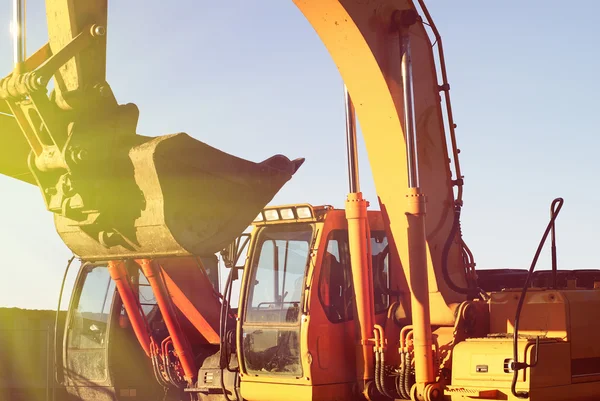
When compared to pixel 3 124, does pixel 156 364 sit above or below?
below

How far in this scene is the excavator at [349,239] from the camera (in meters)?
5.66

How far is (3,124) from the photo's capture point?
20.8 feet

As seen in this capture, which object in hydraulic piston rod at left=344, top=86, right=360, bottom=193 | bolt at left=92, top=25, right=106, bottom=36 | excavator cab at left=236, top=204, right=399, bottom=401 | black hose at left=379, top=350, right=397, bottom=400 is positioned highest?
bolt at left=92, top=25, right=106, bottom=36

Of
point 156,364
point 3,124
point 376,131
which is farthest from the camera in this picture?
point 156,364

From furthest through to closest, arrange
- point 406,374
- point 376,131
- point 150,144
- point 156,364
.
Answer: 1. point 156,364
2. point 376,131
3. point 406,374
4. point 150,144

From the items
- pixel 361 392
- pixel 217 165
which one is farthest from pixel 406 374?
pixel 217 165

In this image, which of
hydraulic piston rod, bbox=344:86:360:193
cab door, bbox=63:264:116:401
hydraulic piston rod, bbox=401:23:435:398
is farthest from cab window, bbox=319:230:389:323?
cab door, bbox=63:264:116:401

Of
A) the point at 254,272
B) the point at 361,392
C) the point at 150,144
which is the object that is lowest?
the point at 361,392

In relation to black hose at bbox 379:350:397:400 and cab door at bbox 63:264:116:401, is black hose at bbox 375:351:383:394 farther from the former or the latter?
cab door at bbox 63:264:116:401

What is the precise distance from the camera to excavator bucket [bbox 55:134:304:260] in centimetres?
550

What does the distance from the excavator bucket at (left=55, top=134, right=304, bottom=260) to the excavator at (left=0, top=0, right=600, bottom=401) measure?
1cm

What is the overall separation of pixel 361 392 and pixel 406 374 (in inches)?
24.1

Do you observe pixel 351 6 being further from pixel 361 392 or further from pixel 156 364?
pixel 156 364

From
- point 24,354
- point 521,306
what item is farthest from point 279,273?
point 24,354
